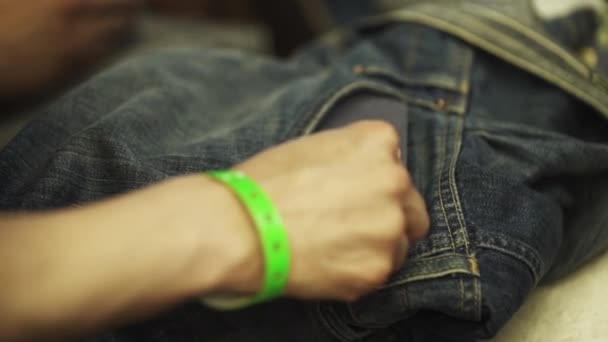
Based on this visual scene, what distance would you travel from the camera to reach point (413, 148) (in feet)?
2.17

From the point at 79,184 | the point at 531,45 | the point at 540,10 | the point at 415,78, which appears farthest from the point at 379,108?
the point at 540,10

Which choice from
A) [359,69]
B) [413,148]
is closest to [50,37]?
[359,69]

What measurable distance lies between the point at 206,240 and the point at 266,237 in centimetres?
4

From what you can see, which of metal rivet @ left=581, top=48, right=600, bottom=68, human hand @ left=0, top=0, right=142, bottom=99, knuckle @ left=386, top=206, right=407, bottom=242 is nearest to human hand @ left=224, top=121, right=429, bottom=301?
knuckle @ left=386, top=206, right=407, bottom=242

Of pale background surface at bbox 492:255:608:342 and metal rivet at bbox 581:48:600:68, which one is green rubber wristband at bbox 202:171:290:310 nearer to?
pale background surface at bbox 492:255:608:342

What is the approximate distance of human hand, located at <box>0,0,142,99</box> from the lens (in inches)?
38.8

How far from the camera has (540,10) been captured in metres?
0.99

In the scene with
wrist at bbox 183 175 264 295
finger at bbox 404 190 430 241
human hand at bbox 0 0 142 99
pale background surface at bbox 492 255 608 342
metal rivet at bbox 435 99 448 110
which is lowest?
pale background surface at bbox 492 255 608 342

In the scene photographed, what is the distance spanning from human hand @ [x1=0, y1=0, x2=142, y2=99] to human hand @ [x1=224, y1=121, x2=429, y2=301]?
74 centimetres

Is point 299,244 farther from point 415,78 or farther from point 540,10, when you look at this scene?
point 540,10

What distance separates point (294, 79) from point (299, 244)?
1.56 feet

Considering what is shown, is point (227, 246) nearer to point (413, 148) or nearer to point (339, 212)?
point (339, 212)

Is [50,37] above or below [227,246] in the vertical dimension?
above

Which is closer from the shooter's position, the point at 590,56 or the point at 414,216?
the point at 414,216
